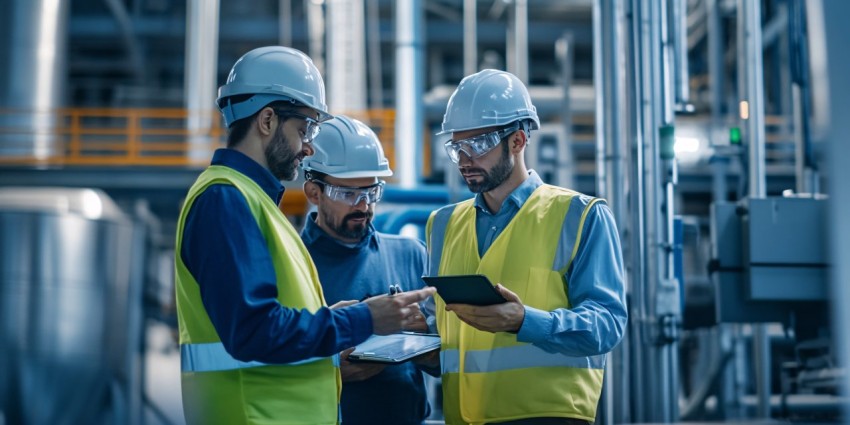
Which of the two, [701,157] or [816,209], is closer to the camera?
[816,209]

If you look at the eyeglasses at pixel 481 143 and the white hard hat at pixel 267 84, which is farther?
the eyeglasses at pixel 481 143

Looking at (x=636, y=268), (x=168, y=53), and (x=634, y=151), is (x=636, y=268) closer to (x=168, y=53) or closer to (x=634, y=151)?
(x=634, y=151)

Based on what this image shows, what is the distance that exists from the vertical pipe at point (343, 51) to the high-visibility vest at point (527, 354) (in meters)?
9.69

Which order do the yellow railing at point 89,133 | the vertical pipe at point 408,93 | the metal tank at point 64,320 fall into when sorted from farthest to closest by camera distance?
1. the yellow railing at point 89,133
2. the vertical pipe at point 408,93
3. the metal tank at point 64,320

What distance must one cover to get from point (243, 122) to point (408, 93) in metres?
7.23

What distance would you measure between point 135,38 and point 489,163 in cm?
1662

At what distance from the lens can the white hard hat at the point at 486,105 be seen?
2848 mm

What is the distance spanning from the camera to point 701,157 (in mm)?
12305

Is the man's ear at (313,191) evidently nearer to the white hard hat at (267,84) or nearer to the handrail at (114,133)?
the white hard hat at (267,84)

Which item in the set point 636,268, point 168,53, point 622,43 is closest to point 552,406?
point 636,268

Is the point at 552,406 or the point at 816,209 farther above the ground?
the point at 816,209

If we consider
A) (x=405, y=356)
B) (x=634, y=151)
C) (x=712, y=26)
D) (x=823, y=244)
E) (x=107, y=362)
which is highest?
(x=712, y=26)

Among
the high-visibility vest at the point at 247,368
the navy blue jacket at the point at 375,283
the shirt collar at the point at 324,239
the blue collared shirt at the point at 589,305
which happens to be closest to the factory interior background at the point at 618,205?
the blue collared shirt at the point at 589,305

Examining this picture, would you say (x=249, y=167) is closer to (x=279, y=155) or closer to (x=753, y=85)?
(x=279, y=155)
